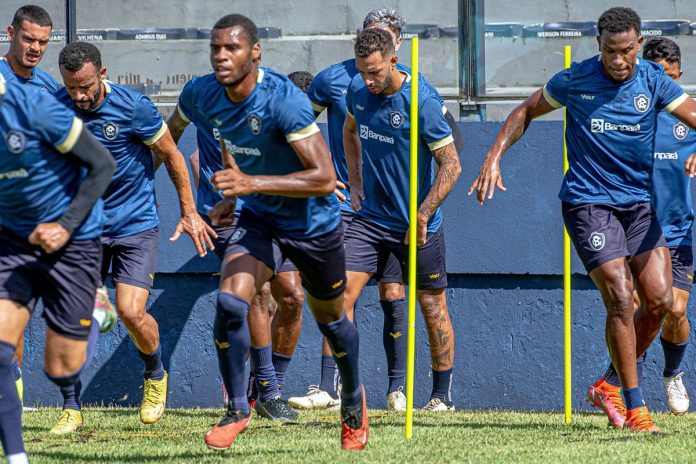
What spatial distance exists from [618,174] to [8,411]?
4060 mm

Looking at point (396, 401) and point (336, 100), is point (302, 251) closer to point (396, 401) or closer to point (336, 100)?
point (336, 100)

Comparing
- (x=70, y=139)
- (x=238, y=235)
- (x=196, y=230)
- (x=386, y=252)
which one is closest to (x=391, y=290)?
(x=386, y=252)

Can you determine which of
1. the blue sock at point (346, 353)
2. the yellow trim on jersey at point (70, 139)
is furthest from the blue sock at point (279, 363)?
the yellow trim on jersey at point (70, 139)

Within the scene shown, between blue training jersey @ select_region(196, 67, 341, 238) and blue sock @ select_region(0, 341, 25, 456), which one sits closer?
blue sock @ select_region(0, 341, 25, 456)

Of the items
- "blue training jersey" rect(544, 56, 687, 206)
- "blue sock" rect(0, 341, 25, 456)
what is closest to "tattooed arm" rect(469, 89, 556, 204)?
"blue training jersey" rect(544, 56, 687, 206)

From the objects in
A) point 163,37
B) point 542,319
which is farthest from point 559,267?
point 163,37

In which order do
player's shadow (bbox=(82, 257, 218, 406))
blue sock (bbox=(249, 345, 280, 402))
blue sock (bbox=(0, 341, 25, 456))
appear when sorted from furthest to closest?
player's shadow (bbox=(82, 257, 218, 406)), blue sock (bbox=(249, 345, 280, 402)), blue sock (bbox=(0, 341, 25, 456))

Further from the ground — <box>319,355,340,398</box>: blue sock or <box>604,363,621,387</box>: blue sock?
<box>604,363,621,387</box>: blue sock

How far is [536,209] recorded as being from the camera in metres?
9.82

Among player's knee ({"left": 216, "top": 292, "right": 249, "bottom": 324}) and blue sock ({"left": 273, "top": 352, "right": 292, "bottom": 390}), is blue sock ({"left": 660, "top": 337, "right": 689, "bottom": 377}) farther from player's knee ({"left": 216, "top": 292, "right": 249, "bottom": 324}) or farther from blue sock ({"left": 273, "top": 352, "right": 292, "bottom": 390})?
player's knee ({"left": 216, "top": 292, "right": 249, "bottom": 324})

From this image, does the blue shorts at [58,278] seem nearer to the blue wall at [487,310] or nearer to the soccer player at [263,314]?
the soccer player at [263,314]

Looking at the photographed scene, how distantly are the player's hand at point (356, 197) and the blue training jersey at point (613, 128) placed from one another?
5.48 ft

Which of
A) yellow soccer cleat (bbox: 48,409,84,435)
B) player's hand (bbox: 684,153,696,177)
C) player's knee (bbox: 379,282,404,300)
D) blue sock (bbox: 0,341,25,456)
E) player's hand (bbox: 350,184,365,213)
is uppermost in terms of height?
player's hand (bbox: 684,153,696,177)

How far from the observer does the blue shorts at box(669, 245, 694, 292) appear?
901 cm
